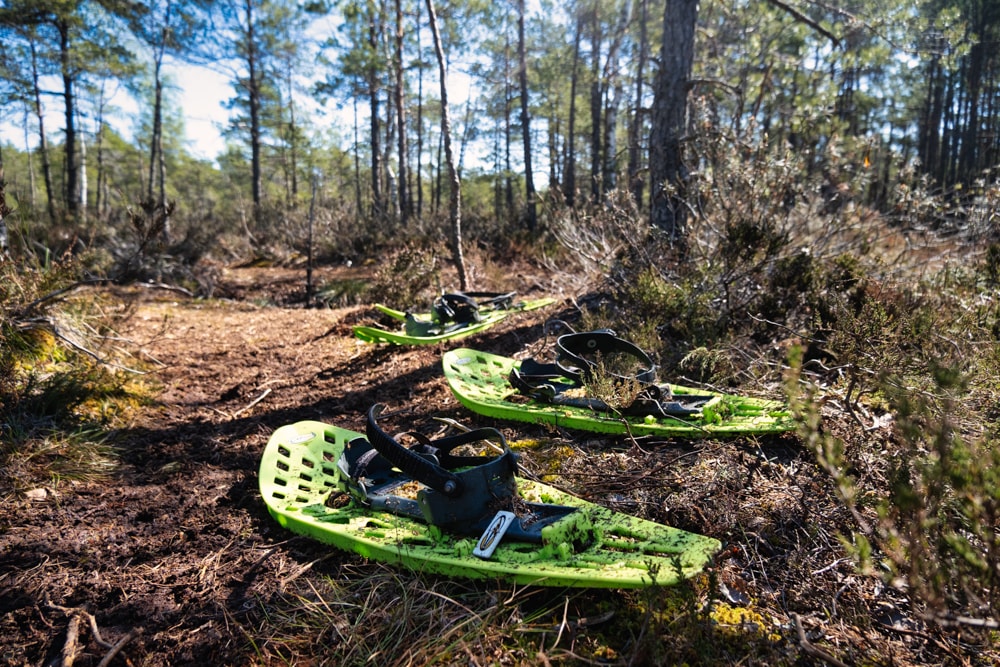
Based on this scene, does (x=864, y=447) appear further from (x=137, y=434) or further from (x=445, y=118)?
(x=445, y=118)

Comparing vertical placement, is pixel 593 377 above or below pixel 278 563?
above

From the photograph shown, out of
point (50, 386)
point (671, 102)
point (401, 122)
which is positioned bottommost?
point (50, 386)

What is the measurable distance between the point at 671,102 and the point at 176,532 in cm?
Result: 629

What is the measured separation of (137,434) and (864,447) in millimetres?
3881

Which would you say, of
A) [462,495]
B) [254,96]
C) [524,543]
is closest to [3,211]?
[462,495]

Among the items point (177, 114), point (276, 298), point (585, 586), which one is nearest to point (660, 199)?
point (585, 586)

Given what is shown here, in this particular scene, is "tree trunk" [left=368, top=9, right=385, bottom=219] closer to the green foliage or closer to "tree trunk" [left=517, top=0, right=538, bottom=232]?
"tree trunk" [left=517, top=0, right=538, bottom=232]

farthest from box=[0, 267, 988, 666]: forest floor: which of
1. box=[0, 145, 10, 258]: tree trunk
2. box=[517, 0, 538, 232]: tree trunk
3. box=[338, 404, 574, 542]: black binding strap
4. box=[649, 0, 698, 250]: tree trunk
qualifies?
box=[517, 0, 538, 232]: tree trunk

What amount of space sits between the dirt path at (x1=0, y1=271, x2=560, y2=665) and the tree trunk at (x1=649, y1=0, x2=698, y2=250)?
11.7ft

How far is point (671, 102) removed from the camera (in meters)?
6.15

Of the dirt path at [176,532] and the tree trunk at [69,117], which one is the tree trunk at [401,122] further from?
the dirt path at [176,532]

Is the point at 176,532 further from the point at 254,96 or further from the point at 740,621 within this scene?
the point at 254,96

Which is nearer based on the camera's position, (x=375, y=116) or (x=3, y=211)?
(x=3, y=211)

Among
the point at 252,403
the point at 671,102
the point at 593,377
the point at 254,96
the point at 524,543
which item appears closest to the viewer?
the point at 524,543
